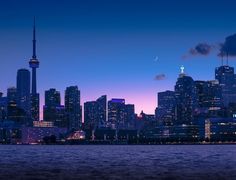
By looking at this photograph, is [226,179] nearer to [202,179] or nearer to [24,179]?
[202,179]

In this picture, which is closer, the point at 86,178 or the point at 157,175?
the point at 86,178

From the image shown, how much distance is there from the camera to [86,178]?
73500 millimetres

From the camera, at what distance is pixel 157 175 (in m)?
78.6

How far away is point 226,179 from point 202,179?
123 inches

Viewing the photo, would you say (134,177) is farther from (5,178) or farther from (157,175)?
(5,178)

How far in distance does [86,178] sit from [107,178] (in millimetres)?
2825

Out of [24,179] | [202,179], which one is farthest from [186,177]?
[24,179]

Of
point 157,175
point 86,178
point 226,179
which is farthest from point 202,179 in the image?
point 86,178

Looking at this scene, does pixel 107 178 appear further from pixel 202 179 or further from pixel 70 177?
pixel 202 179

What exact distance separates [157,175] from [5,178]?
71.0 ft

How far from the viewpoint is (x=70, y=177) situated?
74.8 m

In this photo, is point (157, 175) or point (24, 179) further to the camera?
point (157, 175)

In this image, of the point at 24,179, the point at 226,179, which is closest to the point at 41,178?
the point at 24,179

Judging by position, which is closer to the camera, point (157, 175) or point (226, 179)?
point (226, 179)
